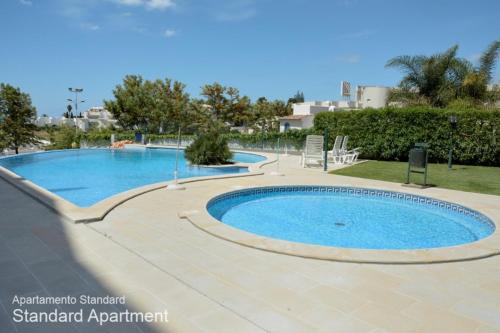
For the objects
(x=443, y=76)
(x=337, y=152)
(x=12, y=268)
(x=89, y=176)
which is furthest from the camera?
(x=443, y=76)

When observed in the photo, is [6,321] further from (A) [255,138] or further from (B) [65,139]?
(B) [65,139]

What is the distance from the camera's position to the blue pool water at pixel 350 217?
19.8ft

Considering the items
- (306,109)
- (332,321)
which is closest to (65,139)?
(306,109)

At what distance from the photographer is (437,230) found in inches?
260

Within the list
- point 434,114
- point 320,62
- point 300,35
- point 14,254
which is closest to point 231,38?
point 300,35

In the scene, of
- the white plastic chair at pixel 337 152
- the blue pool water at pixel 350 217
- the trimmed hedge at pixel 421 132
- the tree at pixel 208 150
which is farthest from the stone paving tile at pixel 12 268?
the trimmed hedge at pixel 421 132

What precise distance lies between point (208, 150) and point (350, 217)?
7990 mm

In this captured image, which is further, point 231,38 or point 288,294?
point 231,38

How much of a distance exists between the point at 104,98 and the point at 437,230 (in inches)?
1356

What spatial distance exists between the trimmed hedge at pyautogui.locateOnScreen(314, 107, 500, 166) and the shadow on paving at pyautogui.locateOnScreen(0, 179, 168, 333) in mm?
14018

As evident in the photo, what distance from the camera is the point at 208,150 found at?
553 inches

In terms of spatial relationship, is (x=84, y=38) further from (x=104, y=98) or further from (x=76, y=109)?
(x=76, y=109)

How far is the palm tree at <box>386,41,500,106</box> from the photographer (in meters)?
16.8

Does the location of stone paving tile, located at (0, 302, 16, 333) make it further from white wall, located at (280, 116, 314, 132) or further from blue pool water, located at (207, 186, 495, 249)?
white wall, located at (280, 116, 314, 132)
